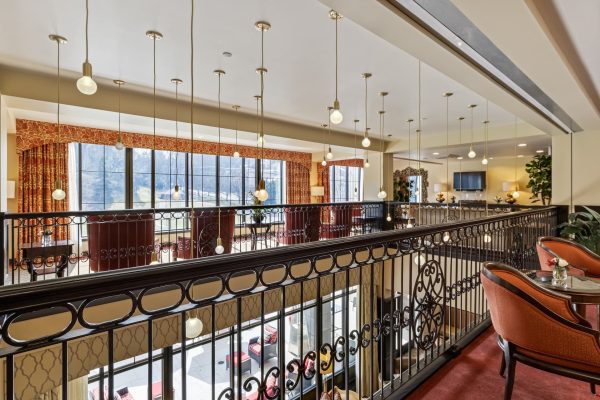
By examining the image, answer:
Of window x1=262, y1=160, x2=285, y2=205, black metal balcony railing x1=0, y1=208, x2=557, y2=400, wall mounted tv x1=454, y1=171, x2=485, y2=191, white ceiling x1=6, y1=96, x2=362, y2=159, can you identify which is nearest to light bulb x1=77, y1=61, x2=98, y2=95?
black metal balcony railing x1=0, y1=208, x2=557, y2=400

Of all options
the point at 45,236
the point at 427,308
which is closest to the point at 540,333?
the point at 427,308

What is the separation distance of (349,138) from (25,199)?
7450 millimetres

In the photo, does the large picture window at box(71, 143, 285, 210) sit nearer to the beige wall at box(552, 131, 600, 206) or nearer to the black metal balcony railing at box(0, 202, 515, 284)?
the black metal balcony railing at box(0, 202, 515, 284)

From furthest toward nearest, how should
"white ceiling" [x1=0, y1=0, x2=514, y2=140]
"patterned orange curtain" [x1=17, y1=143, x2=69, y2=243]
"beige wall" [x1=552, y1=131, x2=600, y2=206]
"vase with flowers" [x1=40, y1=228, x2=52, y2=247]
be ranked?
"patterned orange curtain" [x1=17, y1=143, x2=69, y2=243] → "beige wall" [x1=552, y1=131, x2=600, y2=206] → "vase with flowers" [x1=40, y1=228, x2=52, y2=247] → "white ceiling" [x1=0, y1=0, x2=514, y2=140]

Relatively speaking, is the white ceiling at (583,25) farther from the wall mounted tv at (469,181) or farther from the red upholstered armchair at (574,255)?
the wall mounted tv at (469,181)

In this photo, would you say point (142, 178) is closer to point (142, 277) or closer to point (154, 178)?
point (154, 178)

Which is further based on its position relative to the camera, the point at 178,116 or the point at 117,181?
the point at 117,181

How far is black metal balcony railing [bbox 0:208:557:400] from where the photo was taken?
88 centimetres

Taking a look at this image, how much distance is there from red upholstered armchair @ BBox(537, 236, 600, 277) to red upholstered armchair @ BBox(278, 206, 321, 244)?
402 cm

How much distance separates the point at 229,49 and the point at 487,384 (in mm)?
3823

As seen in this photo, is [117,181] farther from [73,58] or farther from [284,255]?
[284,255]

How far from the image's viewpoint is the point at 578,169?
19.7ft

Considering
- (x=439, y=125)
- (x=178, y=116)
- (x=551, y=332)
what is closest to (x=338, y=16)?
(x=551, y=332)

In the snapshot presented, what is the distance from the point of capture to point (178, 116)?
5.56 meters
